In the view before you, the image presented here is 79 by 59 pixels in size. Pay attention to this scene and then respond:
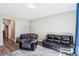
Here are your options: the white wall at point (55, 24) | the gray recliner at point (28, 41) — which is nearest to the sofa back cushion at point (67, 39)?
the white wall at point (55, 24)

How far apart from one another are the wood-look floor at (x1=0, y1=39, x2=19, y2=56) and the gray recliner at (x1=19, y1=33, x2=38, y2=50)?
0.49 ft

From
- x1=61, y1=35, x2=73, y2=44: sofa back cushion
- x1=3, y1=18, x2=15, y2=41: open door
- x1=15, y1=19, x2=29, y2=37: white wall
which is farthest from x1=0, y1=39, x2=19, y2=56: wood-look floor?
x1=61, y1=35, x2=73, y2=44: sofa back cushion

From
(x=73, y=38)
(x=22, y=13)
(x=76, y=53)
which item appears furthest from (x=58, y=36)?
(x=22, y=13)

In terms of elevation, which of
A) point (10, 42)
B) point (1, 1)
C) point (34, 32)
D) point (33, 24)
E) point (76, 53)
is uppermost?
point (1, 1)

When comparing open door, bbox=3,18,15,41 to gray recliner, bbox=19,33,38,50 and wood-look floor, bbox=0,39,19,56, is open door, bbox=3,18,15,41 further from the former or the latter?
gray recliner, bbox=19,33,38,50

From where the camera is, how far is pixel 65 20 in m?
2.33

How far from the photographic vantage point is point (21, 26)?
94.6 inches

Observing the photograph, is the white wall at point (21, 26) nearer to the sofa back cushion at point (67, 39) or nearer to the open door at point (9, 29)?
the open door at point (9, 29)

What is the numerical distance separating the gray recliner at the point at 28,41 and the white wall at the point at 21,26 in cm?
10

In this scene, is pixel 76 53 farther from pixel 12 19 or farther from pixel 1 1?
pixel 1 1

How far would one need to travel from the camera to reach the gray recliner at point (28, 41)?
2408 millimetres

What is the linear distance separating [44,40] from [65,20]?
0.70 meters

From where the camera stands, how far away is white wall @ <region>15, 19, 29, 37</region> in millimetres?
2383

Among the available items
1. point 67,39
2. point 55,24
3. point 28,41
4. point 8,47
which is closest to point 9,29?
point 8,47
